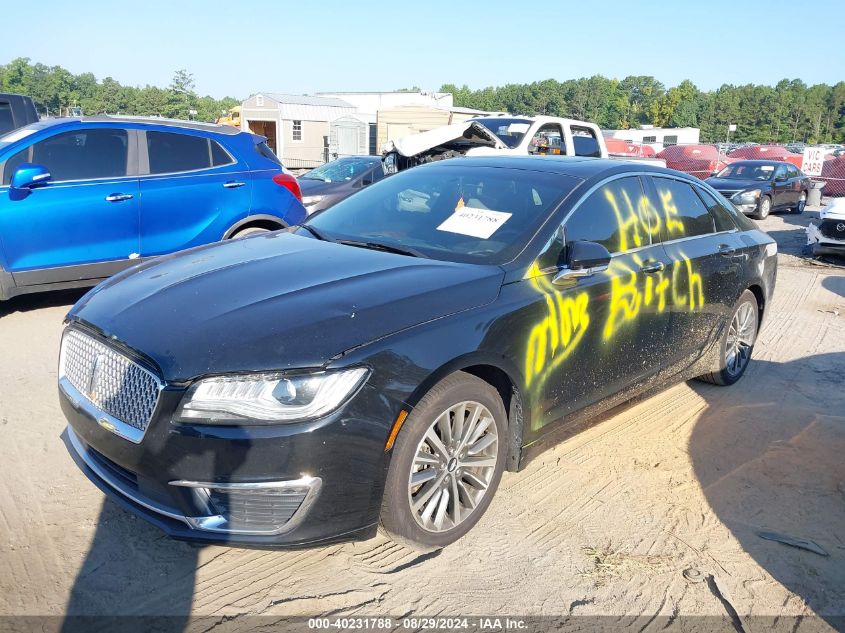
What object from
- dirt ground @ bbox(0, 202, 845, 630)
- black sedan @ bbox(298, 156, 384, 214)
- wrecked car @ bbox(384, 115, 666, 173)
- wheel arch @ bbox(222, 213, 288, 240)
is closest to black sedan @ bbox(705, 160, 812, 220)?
wrecked car @ bbox(384, 115, 666, 173)

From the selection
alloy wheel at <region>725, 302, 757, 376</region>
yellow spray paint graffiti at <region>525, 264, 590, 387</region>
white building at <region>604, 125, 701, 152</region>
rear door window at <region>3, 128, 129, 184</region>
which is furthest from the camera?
white building at <region>604, 125, 701, 152</region>

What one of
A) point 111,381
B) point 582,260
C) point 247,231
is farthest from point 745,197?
point 111,381

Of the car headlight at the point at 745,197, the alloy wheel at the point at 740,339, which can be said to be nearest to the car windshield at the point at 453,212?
the alloy wheel at the point at 740,339

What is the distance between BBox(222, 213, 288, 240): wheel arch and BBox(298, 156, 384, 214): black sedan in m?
3.86

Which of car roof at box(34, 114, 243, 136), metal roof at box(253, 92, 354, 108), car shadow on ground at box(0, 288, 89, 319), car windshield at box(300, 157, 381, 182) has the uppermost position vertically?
metal roof at box(253, 92, 354, 108)

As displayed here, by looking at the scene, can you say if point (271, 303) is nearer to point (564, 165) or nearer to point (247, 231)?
point (564, 165)

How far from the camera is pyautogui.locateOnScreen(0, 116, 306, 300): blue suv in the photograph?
605 cm

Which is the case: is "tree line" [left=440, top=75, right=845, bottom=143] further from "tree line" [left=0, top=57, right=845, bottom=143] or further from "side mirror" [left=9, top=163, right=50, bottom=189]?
"side mirror" [left=9, top=163, right=50, bottom=189]

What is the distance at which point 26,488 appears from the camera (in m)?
3.46

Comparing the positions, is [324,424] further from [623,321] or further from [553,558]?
[623,321]

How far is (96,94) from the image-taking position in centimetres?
10662

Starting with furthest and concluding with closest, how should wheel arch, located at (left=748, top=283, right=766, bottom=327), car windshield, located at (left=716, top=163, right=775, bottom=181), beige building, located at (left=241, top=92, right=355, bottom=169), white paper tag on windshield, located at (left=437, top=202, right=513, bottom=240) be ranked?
beige building, located at (left=241, top=92, right=355, bottom=169)
car windshield, located at (left=716, top=163, right=775, bottom=181)
wheel arch, located at (left=748, top=283, right=766, bottom=327)
white paper tag on windshield, located at (left=437, top=202, right=513, bottom=240)

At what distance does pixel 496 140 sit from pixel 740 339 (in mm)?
6358

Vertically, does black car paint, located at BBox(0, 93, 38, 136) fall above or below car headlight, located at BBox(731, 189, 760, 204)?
above
